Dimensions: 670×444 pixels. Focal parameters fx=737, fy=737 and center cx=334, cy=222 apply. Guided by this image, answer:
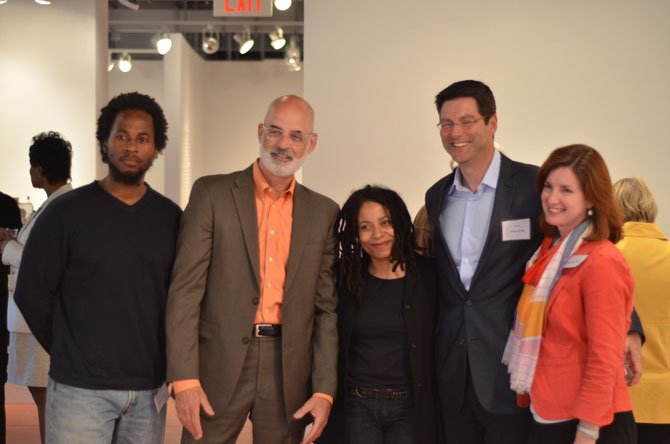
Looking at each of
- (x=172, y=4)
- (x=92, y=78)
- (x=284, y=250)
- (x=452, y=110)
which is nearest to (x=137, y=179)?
(x=284, y=250)

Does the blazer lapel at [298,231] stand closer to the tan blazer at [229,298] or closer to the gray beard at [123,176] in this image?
the tan blazer at [229,298]

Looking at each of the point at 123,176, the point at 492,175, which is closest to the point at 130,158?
the point at 123,176

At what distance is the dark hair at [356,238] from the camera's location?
2.83m

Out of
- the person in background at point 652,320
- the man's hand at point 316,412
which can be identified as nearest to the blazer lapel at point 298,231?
the man's hand at point 316,412

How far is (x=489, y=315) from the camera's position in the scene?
271cm

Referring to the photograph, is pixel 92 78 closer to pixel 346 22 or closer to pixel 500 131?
pixel 346 22

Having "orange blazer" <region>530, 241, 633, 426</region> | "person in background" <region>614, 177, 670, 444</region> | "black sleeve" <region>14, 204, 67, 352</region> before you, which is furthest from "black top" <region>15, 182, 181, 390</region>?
"person in background" <region>614, 177, 670, 444</region>

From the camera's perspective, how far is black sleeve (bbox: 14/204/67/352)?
255cm

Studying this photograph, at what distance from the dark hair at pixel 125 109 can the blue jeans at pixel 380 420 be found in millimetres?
1245

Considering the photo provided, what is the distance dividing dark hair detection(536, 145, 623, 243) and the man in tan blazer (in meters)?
0.94

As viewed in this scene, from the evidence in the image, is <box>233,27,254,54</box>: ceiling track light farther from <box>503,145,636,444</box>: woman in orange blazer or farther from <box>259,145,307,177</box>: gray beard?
<box>503,145,636,444</box>: woman in orange blazer

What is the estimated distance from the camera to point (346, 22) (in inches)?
236

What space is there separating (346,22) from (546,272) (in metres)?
4.03

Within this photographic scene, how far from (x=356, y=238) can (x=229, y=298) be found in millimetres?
564
